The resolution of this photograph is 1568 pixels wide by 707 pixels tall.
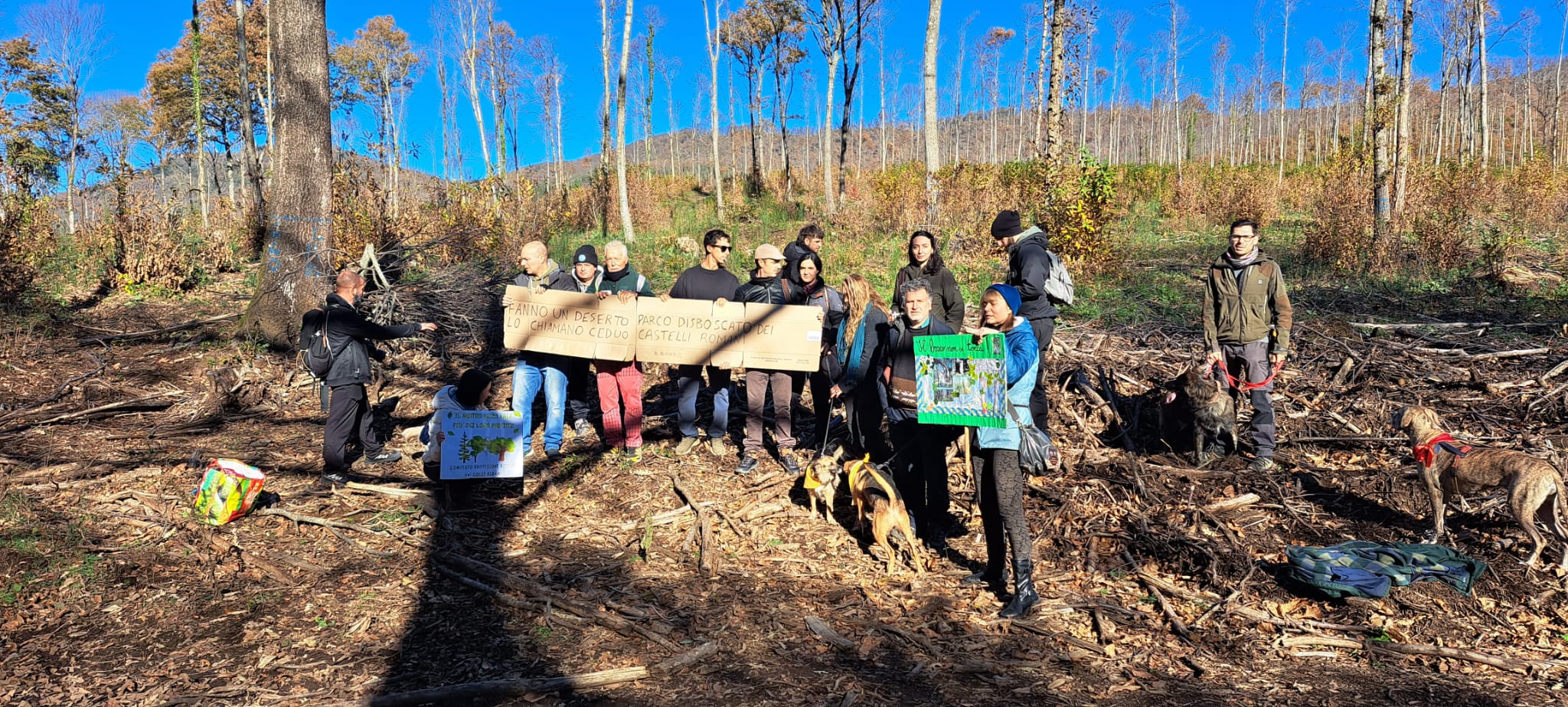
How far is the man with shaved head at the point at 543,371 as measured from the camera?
638cm

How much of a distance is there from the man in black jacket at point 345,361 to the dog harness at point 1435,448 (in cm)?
671

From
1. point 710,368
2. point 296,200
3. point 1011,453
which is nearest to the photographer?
point 1011,453

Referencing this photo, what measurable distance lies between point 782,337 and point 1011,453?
226cm

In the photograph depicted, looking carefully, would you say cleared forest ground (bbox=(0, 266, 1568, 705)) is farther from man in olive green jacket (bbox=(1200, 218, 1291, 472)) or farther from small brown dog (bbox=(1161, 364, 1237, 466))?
man in olive green jacket (bbox=(1200, 218, 1291, 472))

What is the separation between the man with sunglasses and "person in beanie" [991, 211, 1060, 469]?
214cm

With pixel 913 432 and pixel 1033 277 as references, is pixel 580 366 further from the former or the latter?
pixel 1033 277

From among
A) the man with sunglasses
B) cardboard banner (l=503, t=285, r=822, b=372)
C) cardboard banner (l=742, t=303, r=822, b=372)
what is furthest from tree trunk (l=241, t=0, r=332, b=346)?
cardboard banner (l=742, t=303, r=822, b=372)

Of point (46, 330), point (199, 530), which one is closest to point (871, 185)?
point (46, 330)

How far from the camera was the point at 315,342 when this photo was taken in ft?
18.4

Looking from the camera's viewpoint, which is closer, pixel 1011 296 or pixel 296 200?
pixel 1011 296

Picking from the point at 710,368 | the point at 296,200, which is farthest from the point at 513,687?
the point at 296,200

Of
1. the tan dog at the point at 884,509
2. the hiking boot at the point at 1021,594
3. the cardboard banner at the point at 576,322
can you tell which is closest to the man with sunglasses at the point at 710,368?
the cardboard banner at the point at 576,322

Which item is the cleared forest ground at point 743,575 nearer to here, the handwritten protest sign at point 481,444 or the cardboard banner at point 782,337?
the handwritten protest sign at point 481,444

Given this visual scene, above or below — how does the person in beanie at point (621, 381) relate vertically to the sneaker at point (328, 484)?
above
